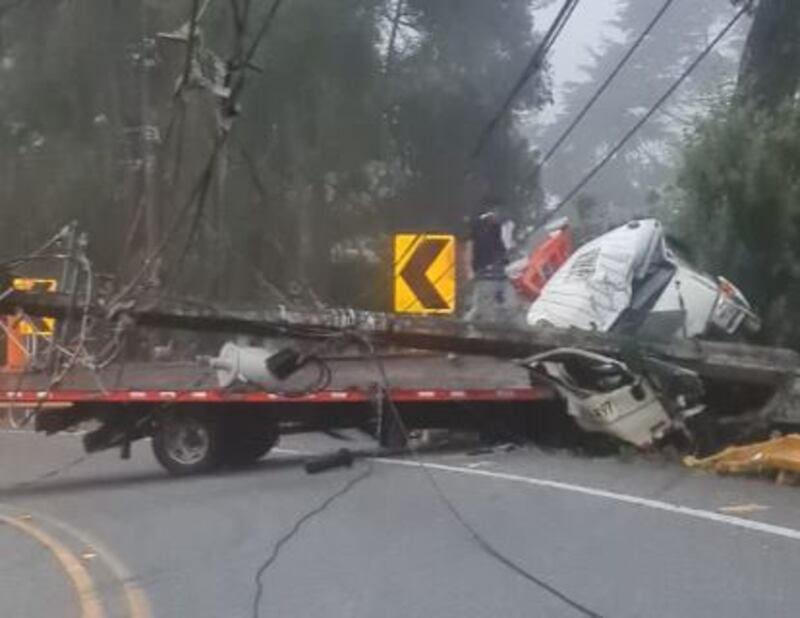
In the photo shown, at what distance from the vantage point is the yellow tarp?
11750 mm

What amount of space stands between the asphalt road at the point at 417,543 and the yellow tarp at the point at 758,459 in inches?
7.6

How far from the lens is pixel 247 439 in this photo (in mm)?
14984

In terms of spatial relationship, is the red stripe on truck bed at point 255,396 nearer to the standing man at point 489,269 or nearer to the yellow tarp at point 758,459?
the standing man at point 489,269

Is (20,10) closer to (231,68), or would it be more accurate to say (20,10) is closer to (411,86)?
(411,86)

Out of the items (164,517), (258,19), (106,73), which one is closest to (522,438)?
(164,517)

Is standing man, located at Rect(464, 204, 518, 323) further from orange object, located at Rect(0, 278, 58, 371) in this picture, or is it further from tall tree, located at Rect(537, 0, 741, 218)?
tall tree, located at Rect(537, 0, 741, 218)

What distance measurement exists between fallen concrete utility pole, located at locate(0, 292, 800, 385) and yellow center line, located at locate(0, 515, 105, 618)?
238 centimetres

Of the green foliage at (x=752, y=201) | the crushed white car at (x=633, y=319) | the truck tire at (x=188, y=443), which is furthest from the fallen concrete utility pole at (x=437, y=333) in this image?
the green foliage at (x=752, y=201)

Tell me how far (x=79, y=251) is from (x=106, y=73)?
1727 centimetres

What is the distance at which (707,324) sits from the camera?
48.9 feet

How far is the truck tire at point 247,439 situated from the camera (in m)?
14.8

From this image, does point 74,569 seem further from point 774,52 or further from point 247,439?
point 774,52

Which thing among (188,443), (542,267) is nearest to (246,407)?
(188,443)

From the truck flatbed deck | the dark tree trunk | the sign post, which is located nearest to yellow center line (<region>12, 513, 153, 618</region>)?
the truck flatbed deck
